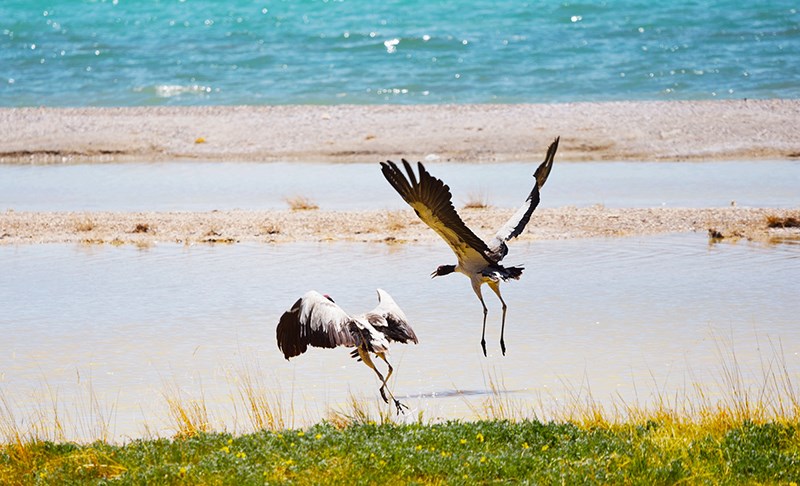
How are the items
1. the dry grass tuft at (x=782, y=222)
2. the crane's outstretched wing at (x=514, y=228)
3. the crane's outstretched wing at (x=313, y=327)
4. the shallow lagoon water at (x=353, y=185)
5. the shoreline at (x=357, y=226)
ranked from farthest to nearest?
the shallow lagoon water at (x=353, y=185) → the shoreline at (x=357, y=226) → the dry grass tuft at (x=782, y=222) → the crane's outstretched wing at (x=514, y=228) → the crane's outstretched wing at (x=313, y=327)

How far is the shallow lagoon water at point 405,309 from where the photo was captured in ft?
30.0

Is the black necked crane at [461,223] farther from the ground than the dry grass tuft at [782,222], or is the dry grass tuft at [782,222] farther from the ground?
the black necked crane at [461,223]

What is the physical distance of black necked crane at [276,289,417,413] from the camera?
787 cm

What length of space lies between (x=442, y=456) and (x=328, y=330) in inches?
58.6

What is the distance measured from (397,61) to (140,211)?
1959 centimetres

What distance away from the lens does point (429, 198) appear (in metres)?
8.41

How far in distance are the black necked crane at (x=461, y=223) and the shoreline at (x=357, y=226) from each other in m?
4.76

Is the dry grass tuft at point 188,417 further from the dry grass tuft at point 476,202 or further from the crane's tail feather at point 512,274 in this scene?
the dry grass tuft at point 476,202

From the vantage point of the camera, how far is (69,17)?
4691 cm

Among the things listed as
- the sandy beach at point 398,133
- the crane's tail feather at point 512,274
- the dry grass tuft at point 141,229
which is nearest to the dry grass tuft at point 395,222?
the sandy beach at point 398,133

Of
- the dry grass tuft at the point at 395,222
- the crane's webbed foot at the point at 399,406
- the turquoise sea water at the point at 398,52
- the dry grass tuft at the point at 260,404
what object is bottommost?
the crane's webbed foot at the point at 399,406

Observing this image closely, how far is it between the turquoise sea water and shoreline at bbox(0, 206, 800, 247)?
45.9ft

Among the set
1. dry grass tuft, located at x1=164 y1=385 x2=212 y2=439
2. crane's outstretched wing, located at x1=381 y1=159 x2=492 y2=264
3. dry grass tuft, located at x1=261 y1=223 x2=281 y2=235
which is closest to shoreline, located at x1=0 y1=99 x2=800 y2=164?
dry grass tuft, located at x1=261 y1=223 x2=281 y2=235

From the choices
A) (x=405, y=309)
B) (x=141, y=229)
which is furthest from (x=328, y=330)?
(x=141, y=229)
